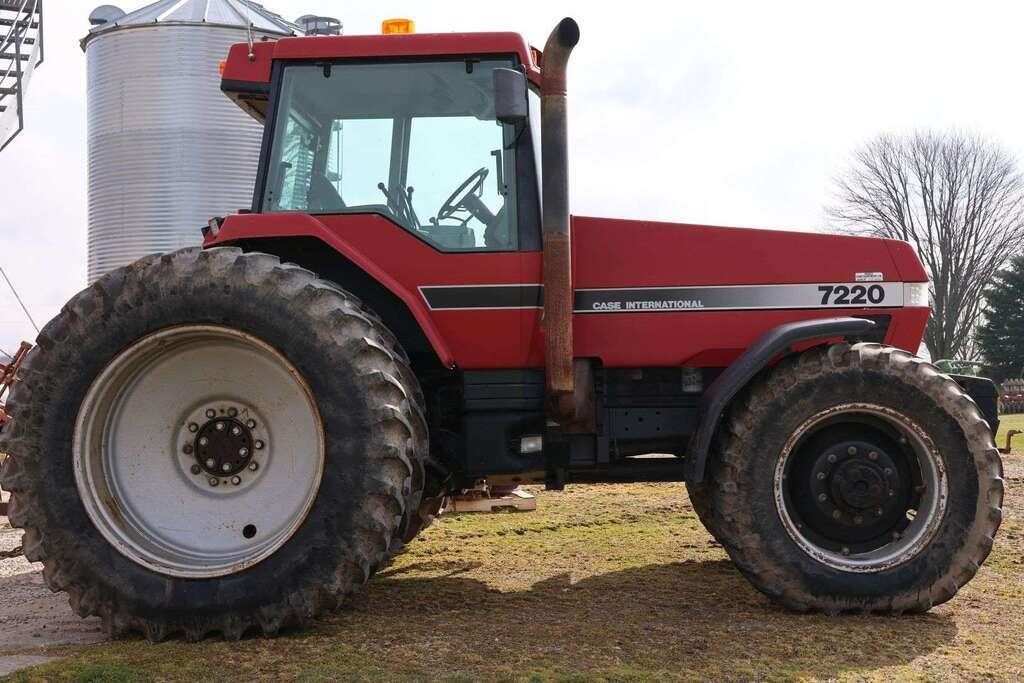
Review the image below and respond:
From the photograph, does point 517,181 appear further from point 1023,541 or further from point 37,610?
point 1023,541

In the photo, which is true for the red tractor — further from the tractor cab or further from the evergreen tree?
the evergreen tree

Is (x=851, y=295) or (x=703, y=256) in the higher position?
(x=703, y=256)

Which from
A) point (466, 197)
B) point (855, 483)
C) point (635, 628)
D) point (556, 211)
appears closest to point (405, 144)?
point (466, 197)

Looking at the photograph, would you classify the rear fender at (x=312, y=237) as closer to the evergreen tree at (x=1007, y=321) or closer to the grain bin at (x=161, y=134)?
the grain bin at (x=161, y=134)

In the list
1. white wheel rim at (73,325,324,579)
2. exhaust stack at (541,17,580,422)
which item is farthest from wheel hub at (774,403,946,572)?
white wheel rim at (73,325,324,579)

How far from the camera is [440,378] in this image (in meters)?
4.91

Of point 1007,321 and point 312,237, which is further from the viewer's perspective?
point 1007,321

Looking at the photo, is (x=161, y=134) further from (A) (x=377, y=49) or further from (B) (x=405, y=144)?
(B) (x=405, y=144)

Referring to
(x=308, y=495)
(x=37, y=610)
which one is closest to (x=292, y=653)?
(x=308, y=495)

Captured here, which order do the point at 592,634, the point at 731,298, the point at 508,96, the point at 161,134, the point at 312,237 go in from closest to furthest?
the point at 592,634, the point at 508,96, the point at 312,237, the point at 731,298, the point at 161,134

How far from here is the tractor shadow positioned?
3.60 metres

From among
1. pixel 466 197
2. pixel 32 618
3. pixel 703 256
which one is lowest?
pixel 32 618

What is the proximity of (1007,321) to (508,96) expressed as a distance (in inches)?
1458

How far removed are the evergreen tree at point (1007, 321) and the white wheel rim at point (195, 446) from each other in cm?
3658
